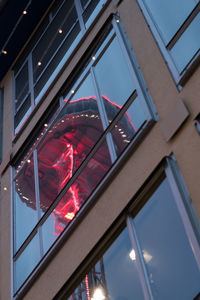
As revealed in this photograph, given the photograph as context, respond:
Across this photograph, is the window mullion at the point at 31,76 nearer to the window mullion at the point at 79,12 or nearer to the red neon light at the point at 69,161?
the window mullion at the point at 79,12

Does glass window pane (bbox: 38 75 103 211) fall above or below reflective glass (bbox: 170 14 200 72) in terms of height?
above

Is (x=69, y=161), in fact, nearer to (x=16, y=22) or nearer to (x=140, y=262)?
(x=140, y=262)


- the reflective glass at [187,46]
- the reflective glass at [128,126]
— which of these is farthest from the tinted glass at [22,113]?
the reflective glass at [187,46]

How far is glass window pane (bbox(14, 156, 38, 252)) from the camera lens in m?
8.74

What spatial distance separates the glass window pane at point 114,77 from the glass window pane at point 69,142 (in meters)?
0.26

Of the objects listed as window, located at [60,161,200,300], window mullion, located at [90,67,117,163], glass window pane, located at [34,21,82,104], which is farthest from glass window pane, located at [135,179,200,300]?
glass window pane, located at [34,21,82,104]

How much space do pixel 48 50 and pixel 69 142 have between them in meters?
4.20

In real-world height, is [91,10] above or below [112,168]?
above

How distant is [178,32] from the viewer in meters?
7.01

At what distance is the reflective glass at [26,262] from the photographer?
8.04m

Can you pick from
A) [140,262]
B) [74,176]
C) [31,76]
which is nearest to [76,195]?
[74,176]

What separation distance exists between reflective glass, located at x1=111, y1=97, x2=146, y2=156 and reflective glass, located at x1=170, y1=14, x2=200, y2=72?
78 centimetres

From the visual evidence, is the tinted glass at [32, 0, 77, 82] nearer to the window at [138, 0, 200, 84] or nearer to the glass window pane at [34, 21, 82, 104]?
the glass window pane at [34, 21, 82, 104]

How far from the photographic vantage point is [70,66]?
9.95m
